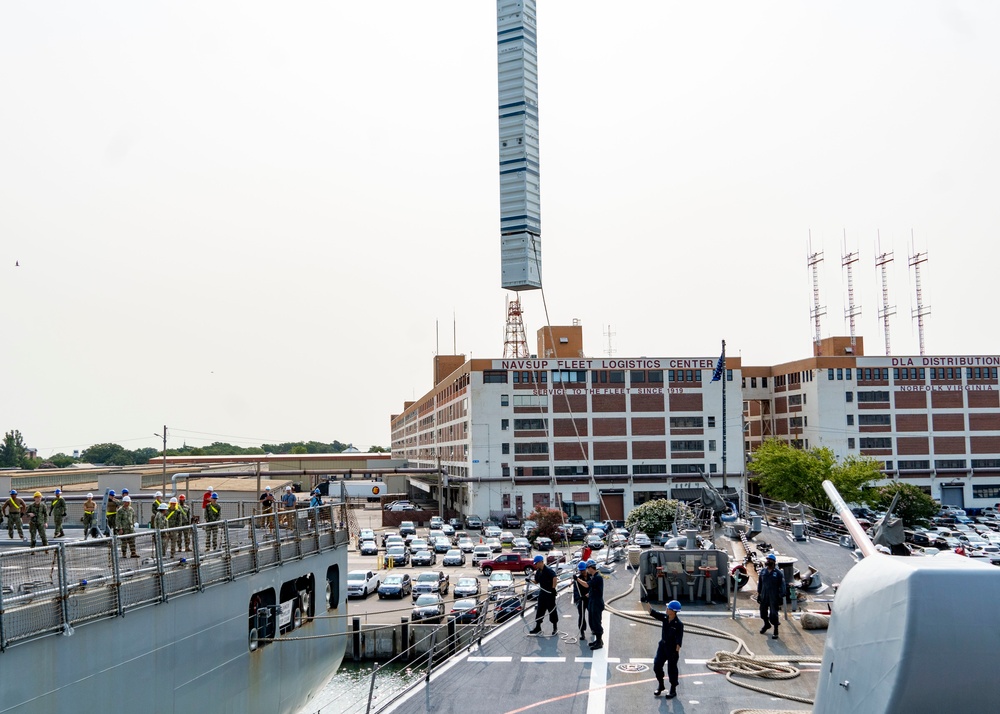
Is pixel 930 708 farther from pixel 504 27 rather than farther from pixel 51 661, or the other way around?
pixel 504 27

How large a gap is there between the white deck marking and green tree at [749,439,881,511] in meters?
53.8

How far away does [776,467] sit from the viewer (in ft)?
221

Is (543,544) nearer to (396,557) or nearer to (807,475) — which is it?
(396,557)

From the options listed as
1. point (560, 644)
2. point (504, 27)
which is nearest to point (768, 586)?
point (560, 644)

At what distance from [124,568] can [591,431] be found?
64.0 meters

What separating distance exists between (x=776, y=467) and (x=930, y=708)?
66.2m

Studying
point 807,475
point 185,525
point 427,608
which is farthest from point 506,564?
point 185,525

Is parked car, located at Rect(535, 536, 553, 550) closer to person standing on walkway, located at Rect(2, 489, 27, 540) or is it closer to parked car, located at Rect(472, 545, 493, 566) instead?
parked car, located at Rect(472, 545, 493, 566)

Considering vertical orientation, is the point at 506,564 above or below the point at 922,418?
below

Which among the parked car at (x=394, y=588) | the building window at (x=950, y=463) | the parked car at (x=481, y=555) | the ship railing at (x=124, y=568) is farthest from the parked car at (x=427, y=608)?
A: the building window at (x=950, y=463)

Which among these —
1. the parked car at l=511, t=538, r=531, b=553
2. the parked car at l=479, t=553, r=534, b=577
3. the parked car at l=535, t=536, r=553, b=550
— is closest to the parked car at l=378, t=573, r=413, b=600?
the parked car at l=479, t=553, r=534, b=577

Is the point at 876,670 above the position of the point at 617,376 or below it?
below

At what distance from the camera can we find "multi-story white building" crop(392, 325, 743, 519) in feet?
240

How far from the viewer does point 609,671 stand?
1370 centimetres
